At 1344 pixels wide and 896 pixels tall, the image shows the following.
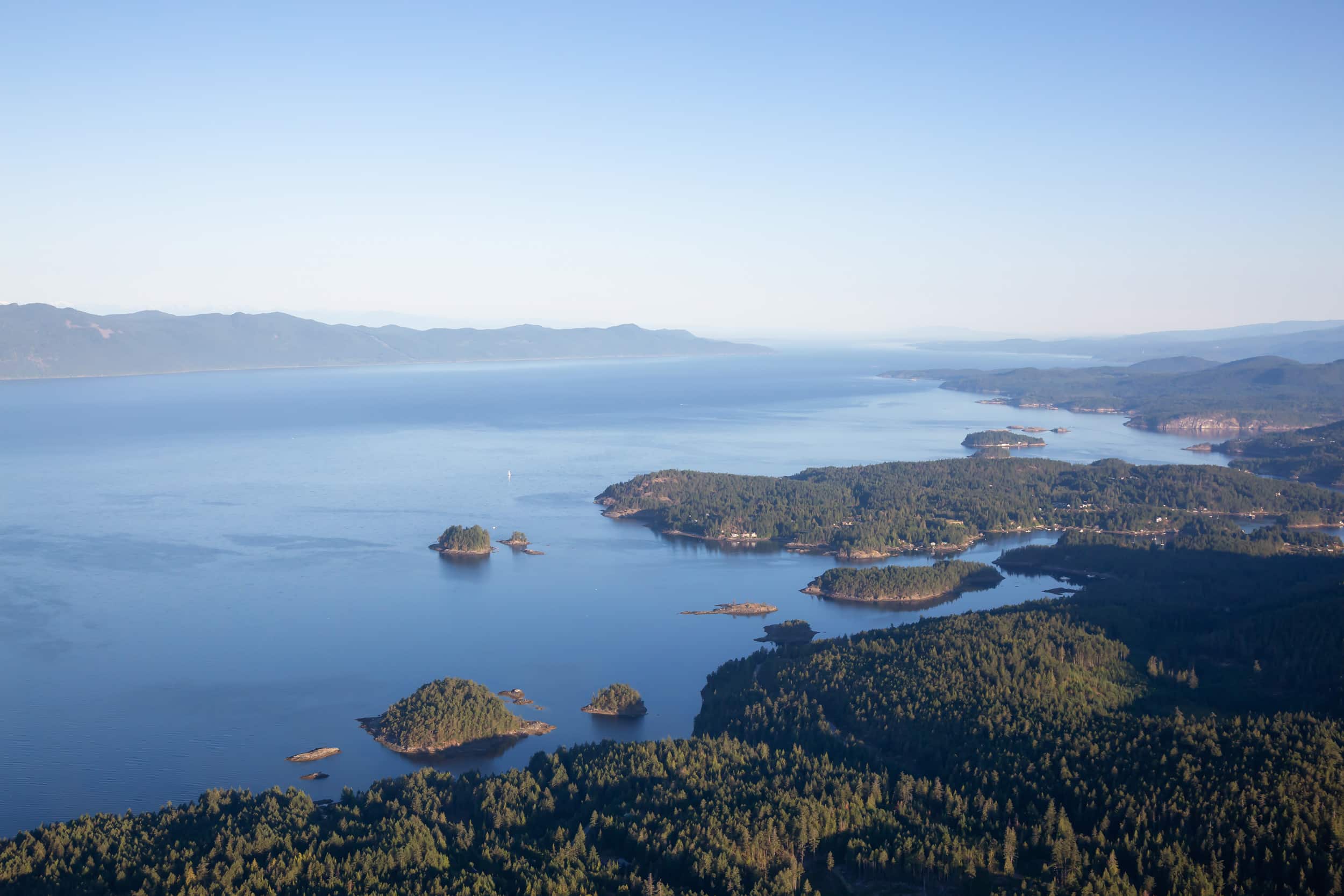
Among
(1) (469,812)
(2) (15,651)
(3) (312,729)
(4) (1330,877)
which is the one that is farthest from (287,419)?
(4) (1330,877)

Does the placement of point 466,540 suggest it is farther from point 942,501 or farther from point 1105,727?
point 1105,727

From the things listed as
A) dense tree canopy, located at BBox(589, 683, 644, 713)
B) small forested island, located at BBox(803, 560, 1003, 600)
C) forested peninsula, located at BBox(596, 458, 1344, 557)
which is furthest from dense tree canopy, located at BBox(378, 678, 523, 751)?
forested peninsula, located at BBox(596, 458, 1344, 557)

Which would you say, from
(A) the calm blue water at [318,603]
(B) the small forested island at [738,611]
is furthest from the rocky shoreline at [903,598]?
(B) the small forested island at [738,611]

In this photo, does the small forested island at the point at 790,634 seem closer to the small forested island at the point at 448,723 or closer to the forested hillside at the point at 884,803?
the forested hillside at the point at 884,803

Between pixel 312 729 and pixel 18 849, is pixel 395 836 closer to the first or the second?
pixel 18 849

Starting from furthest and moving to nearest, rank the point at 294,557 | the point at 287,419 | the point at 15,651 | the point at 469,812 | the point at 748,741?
the point at 287,419, the point at 294,557, the point at 15,651, the point at 748,741, the point at 469,812

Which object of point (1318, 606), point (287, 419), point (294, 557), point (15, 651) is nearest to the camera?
point (1318, 606)
